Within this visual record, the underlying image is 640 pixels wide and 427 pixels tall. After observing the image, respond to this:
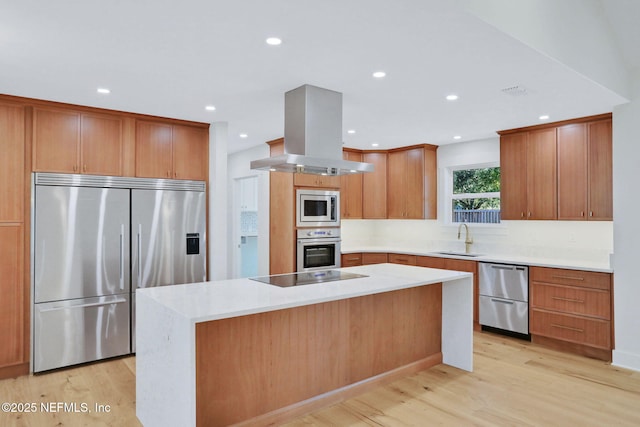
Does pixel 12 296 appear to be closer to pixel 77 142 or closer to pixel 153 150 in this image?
pixel 77 142

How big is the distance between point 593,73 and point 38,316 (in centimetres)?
506

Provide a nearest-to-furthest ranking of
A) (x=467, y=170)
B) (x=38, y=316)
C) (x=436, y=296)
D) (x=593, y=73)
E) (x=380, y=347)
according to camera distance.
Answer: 1. (x=593, y=73)
2. (x=380, y=347)
3. (x=38, y=316)
4. (x=436, y=296)
5. (x=467, y=170)

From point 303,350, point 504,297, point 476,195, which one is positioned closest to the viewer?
point 303,350

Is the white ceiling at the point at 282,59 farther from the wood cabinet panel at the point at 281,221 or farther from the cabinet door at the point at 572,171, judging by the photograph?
the wood cabinet panel at the point at 281,221

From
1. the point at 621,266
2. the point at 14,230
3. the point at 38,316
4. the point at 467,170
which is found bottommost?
the point at 38,316

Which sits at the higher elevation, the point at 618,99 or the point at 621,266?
the point at 618,99

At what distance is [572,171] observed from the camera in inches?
172

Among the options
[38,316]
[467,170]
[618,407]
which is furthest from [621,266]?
[38,316]

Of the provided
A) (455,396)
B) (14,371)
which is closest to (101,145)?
(14,371)

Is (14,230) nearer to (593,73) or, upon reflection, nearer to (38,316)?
(38,316)

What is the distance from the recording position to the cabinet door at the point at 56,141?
12.0ft

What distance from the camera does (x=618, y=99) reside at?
11.8 ft

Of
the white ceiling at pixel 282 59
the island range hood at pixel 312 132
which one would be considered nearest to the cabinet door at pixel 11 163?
the white ceiling at pixel 282 59

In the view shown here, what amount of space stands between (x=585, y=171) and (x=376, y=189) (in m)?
2.76
